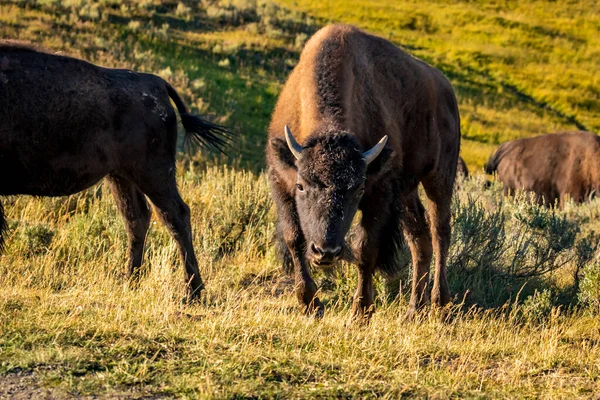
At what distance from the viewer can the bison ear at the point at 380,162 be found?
671cm

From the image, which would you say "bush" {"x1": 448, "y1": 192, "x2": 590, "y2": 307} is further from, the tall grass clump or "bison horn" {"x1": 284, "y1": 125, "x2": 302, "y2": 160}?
"bison horn" {"x1": 284, "y1": 125, "x2": 302, "y2": 160}

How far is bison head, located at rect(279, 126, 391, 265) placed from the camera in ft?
20.0

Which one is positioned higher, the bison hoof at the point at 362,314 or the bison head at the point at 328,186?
the bison head at the point at 328,186

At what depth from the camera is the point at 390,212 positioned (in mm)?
7312

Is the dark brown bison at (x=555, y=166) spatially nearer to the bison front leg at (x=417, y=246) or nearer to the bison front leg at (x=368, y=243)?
the bison front leg at (x=417, y=246)

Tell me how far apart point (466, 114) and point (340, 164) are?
31347 mm

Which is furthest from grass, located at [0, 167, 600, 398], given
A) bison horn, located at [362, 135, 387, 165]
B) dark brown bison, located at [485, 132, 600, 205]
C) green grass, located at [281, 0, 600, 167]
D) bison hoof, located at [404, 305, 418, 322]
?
green grass, located at [281, 0, 600, 167]

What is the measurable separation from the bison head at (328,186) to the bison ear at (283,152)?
231 millimetres

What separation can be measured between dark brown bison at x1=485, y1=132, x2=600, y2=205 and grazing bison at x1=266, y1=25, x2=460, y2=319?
9.43m

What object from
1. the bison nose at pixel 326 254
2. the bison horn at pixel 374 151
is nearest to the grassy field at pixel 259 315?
the bison nose at pixel 326 254

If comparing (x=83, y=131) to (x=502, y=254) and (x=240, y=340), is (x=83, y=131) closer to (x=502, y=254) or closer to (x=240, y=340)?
(x=240, y=340)

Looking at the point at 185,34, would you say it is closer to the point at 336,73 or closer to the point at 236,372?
the point at 336,73

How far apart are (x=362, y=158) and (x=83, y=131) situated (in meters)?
2.58

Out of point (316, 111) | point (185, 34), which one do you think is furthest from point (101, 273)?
point (185, 34)
